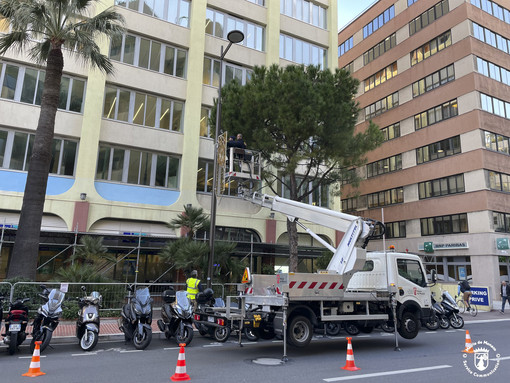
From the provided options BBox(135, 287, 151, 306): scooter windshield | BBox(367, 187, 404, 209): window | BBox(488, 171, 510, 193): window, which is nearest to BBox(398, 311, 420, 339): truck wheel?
BBox(135, 287, 151, 306): scooter windshield

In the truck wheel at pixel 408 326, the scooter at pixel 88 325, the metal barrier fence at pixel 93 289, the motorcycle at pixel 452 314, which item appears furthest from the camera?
the motorcycle at pixel 452 314

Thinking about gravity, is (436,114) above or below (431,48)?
below

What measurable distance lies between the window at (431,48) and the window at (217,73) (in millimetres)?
20072

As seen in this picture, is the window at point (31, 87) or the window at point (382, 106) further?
the window at point (382, 106)

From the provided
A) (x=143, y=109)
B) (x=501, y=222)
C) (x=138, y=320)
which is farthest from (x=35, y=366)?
(x=501, y=222)

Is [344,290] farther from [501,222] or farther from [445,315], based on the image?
[501,222]

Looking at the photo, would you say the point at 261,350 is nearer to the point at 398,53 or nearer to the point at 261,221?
the point at 261,221

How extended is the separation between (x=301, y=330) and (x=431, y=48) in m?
34.4

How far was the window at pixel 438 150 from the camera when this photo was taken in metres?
32.2

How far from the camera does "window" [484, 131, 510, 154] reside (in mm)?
30520

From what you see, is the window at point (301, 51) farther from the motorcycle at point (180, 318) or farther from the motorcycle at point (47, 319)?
the motorcycle at point (47, 319)

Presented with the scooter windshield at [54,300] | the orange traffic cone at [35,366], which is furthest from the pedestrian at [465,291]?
the orange traffic cone at [35,366]

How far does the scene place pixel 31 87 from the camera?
19219 mm

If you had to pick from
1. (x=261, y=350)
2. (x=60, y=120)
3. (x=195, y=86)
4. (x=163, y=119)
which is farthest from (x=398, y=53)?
(x=261, y=350)
